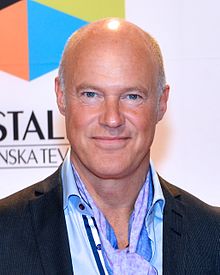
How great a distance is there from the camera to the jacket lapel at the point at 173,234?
1.46 m

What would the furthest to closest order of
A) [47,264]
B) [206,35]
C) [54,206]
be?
[206,35]
[54,206]
[47,264]

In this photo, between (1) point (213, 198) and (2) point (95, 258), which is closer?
(2) point (95, 258)

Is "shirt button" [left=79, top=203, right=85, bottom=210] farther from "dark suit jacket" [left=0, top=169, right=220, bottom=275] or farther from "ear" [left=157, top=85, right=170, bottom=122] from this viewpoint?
"ear" [left=157, top=85, right=170, bottom=122]

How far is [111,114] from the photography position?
1.38 m

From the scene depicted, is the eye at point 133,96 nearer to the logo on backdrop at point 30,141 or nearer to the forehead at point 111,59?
the forehead at point 111,59

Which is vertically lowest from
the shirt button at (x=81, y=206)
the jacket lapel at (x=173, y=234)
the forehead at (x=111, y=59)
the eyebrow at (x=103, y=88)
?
the jacket lapel at (x=173, y=234)

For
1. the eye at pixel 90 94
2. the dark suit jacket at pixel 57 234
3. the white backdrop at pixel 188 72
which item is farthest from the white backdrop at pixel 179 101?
the eye at pixel 90 94

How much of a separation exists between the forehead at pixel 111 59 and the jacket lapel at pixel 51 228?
0.91 ft

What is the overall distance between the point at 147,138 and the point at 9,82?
938mm

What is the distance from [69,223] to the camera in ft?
4.82

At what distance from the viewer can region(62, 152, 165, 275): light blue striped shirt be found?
4.66 ft

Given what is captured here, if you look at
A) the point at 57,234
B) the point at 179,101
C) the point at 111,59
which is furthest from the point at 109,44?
the point at 179,101

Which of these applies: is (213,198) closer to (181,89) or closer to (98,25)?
(181,89)

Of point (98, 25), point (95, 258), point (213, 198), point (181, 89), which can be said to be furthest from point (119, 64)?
point (213, 198)
